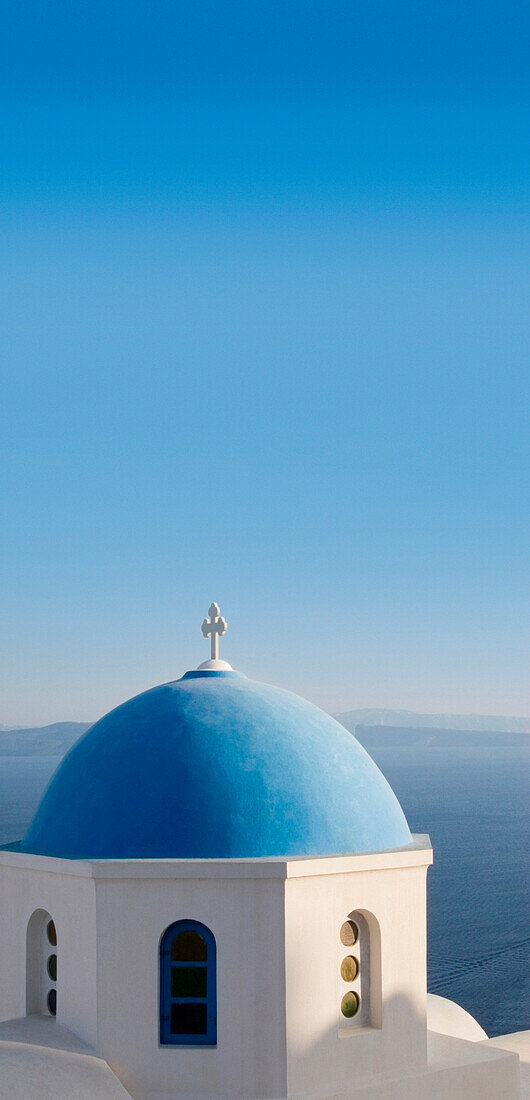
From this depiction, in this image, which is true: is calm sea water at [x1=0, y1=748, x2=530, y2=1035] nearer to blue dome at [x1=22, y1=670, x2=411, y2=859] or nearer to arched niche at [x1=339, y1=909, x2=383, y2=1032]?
arched niche at [x1=339, y1=909, x2=383, y2=1032]

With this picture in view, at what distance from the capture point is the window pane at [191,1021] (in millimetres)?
9406

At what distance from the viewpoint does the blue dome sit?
31.7 ft

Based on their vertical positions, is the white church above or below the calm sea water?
above

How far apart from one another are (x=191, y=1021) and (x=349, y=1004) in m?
1.41

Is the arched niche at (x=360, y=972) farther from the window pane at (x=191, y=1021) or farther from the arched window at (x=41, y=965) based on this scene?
the arched window at (x=41, y=965)

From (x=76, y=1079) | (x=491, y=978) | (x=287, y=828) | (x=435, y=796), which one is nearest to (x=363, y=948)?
(x=287, y=828)

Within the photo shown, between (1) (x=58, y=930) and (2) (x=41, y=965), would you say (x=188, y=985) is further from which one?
Answer: (2) (x=41, y=965)

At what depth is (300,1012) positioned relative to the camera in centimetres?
939

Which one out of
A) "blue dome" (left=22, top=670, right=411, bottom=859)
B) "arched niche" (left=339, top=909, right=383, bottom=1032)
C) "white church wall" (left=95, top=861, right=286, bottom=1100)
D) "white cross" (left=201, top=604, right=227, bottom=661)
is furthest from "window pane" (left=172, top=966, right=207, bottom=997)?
"white cross" (left=201, top=604, right=227, bottom=661)

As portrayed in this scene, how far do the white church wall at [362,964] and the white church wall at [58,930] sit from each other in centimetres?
160

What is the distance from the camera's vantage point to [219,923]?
9.33 m

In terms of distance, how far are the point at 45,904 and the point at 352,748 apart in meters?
3.04

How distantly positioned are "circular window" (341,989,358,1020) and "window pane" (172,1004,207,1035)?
4.07 ft

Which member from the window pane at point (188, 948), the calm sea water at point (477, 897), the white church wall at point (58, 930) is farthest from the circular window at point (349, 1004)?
the calm sea water at point (477, 897)
